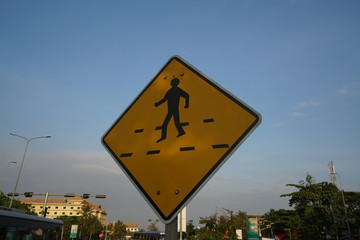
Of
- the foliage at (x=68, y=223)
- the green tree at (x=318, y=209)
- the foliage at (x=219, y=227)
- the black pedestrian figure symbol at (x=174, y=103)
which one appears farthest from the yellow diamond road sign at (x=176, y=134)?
the foliage at (x=68, y=223)

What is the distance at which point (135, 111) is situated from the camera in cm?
208

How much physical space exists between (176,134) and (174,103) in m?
0.29

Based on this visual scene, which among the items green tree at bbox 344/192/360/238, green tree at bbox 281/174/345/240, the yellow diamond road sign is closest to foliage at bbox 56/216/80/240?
green tree at bbox 281/174/345/240

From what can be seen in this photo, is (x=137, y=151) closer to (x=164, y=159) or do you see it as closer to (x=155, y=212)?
(x=164, y=159)

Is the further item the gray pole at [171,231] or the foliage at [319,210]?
the foliage at [319,210]

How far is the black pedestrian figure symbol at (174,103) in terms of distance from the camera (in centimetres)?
181

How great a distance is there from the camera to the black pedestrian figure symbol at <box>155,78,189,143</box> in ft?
5.95

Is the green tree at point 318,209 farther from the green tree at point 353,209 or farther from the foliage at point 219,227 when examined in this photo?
the foliage at point 219,227

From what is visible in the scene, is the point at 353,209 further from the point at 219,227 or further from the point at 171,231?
the point at 171,231

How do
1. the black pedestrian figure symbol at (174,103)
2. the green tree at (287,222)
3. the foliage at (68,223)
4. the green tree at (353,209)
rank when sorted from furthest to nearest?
the foliage at (68,223)
the green tree at (287,222)
the green tree at (353,209)
the black pedestrian figure symbol at (174,103)

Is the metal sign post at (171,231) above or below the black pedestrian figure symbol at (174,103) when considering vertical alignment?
below

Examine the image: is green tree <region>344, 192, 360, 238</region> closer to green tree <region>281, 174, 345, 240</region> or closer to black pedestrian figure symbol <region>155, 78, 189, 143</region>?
green tree <region>281, 174, 345, 240</region>

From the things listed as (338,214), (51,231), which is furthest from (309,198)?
(51,231)

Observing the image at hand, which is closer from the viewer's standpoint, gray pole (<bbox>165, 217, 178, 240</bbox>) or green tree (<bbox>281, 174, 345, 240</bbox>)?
gray pole (<bbox>165, 217, 178, 240</bbox>)
